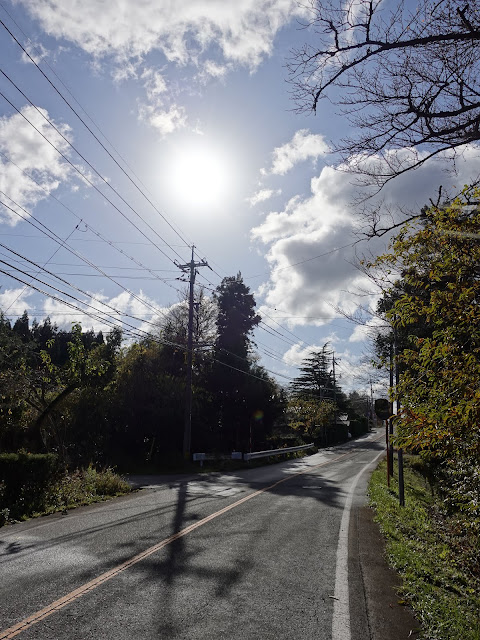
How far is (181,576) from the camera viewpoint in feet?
18.5

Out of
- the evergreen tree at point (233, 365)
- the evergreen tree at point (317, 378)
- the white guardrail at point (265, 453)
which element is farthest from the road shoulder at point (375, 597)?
the evergreen tree at point (317, 378)

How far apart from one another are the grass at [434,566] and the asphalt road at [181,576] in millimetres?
652

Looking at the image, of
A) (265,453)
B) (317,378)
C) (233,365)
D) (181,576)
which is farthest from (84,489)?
(317,378)

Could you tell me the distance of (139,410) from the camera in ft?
89.5

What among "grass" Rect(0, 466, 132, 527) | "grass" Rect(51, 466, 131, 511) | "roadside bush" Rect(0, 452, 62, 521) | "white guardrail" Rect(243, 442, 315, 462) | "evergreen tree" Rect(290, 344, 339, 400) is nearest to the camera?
"grass" Rect(0, 466, 132, 527)

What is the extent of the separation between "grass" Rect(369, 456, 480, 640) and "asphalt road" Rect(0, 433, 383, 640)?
0.65 m

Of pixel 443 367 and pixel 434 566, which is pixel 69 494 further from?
pixel 443 367

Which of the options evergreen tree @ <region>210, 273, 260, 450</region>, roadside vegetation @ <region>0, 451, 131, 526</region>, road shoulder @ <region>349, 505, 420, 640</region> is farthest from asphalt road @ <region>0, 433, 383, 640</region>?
evergreen tree @ <region>210, 273, 260, 450</region>

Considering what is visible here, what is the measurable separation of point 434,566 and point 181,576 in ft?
12.4

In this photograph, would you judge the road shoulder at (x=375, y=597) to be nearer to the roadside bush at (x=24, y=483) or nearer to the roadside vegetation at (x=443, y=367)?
the roadside vegetation at (x=443, y=367)

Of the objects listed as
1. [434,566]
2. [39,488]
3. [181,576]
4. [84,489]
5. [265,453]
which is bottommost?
[265,453]

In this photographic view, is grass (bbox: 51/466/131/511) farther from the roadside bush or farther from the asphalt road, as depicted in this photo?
the asphalt road

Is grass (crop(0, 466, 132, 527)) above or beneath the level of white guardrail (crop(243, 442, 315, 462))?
above

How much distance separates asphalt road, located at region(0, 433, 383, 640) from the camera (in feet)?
14.0
